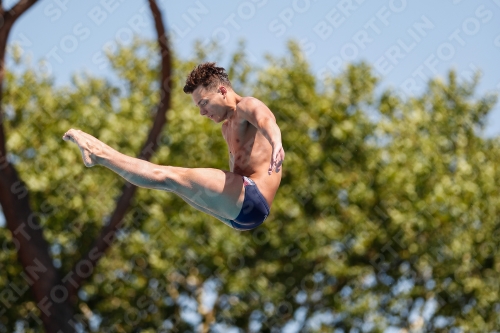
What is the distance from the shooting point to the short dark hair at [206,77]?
5.34 metres

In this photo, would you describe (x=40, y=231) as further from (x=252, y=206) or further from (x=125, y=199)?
(x=252, y=206)

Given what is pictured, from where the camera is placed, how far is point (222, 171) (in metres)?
5.23

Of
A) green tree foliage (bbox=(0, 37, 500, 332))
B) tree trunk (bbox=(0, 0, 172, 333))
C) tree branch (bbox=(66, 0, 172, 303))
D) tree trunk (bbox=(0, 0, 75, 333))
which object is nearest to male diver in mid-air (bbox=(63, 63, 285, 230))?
tree trunk (bbox=(0, 0, 172, 333))

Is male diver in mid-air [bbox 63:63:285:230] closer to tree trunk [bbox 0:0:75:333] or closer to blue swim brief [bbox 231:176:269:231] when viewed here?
blue swim brief [bbox 231:176:269:231]

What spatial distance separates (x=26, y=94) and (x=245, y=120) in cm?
1166

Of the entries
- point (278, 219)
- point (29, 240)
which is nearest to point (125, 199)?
point (29, 240)

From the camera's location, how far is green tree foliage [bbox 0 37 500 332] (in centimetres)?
1523

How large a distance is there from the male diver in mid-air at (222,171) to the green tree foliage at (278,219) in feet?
32.2

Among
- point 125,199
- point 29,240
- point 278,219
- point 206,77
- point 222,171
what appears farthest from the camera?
point 278,219

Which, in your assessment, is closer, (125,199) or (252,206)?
(252,206)

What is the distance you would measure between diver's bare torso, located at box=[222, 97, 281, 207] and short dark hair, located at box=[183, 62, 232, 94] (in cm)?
26

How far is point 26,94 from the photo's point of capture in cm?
1595

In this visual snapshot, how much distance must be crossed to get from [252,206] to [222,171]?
329 mm

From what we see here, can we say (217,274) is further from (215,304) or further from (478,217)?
(478,217)
